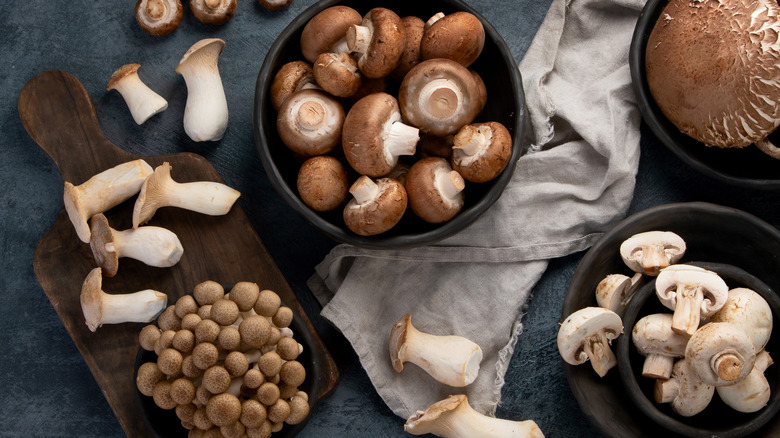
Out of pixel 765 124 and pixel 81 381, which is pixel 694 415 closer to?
pixel 765 124

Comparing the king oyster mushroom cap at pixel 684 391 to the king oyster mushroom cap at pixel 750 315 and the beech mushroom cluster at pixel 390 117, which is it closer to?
the king oyster mushroom cap at pixel 750 315

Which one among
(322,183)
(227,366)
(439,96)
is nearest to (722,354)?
(439,96)

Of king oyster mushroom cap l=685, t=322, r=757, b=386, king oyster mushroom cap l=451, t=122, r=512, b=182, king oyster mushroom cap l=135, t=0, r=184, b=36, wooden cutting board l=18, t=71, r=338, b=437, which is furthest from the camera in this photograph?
king oyster mushroom cap l=135, t=0, r=184, b=36

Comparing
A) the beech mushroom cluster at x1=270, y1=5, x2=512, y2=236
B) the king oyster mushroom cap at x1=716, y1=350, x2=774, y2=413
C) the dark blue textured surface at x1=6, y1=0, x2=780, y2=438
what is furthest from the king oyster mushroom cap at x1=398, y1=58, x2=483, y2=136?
the king oyster mushroom cap at x1=716, y1=350, x2=774, y2=413

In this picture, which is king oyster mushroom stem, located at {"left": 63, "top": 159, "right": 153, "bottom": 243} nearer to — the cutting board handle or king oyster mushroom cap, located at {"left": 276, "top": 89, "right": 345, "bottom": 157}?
the cutting board handle

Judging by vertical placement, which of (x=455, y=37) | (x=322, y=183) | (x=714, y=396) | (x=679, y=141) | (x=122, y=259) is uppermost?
(x=455, y=37)

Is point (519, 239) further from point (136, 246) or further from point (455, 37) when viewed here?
point (136, 246)

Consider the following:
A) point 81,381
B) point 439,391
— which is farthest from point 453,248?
point 81,381
